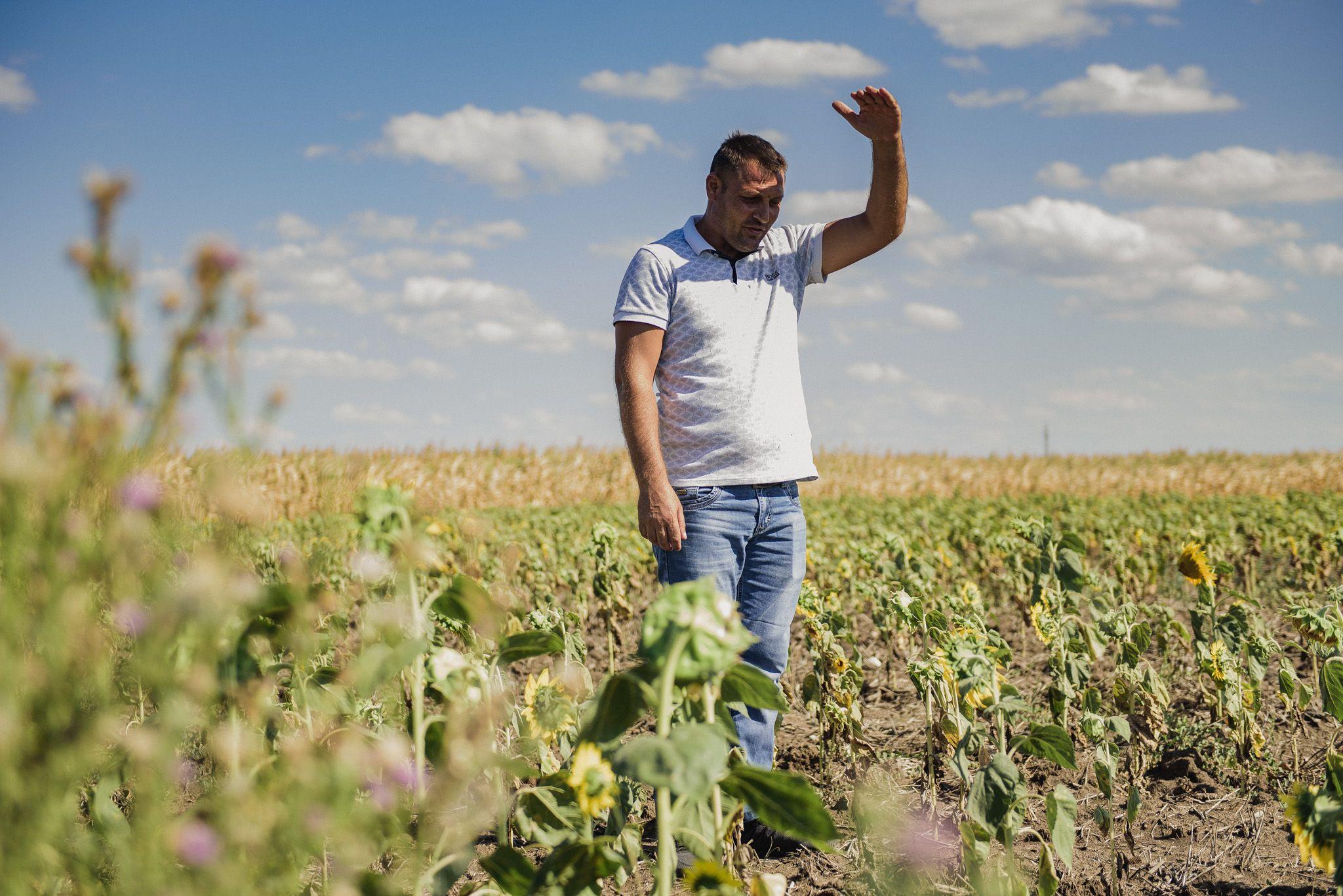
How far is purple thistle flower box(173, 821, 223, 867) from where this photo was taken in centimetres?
115

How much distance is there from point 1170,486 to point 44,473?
24334 millimetres

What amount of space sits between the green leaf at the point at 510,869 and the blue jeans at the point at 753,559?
157 cm

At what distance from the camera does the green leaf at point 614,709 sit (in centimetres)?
152

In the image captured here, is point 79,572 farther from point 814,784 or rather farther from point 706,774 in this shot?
point 814,784

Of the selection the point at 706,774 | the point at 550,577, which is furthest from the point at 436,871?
the point at 550,577

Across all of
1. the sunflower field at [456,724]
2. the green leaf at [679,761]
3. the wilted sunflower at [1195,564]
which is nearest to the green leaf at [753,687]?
the sunflower field at [456,724]

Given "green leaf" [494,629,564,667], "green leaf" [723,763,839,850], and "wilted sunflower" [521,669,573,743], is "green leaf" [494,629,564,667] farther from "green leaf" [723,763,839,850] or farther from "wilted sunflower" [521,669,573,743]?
"green leaf" [723,763,839,850]

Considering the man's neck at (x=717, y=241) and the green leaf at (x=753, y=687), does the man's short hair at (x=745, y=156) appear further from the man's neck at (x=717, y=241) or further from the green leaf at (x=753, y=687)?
the green leaf at (x=753, y=687)

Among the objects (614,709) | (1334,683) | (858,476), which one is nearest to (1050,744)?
(1334,683)

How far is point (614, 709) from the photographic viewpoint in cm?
156

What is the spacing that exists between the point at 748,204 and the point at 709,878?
234 centimetres

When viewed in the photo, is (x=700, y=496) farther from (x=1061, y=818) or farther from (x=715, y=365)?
(x=1061, y=818)

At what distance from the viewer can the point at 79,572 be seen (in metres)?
1.21

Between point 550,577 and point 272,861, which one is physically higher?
point 272,861
